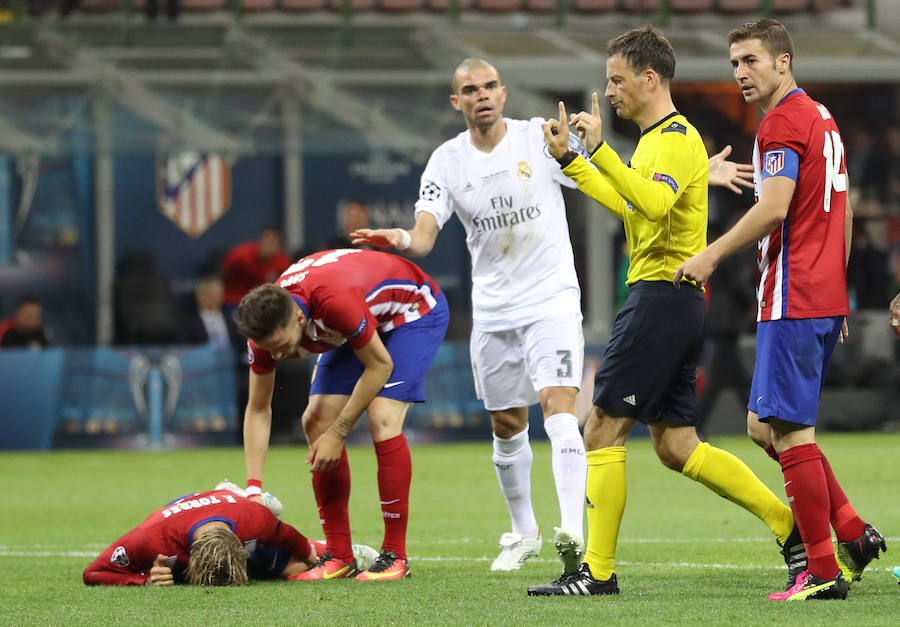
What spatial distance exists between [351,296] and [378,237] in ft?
1.39

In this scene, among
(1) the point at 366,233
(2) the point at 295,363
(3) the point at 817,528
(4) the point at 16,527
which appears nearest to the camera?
(3) the point at 817,528

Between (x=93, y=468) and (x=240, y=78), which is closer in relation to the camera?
(x=93, y=468)

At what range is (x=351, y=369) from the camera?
6707mm

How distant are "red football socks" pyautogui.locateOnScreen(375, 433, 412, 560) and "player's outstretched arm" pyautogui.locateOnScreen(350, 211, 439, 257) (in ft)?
2.77

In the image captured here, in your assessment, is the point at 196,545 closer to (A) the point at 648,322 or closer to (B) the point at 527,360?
(B) the point at 527,360

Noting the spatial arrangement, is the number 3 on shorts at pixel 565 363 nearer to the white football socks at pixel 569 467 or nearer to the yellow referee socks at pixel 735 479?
the white football socks at pixel 569 467

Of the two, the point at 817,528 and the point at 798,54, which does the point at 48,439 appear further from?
the point at 817,528

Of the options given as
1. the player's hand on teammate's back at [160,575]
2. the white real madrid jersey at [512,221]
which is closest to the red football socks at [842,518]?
the white real madrid jersey at [512,221]

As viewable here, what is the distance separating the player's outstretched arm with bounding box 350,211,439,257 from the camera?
6.47 metres

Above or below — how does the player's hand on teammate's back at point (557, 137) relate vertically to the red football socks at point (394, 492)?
above

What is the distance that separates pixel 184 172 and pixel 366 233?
11450 mm

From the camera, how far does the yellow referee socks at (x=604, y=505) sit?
5609 millimetres

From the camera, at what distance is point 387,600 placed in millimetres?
5707

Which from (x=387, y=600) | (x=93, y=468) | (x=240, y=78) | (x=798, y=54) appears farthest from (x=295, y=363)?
(x=387, y=600)
